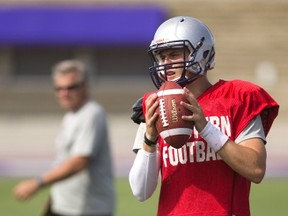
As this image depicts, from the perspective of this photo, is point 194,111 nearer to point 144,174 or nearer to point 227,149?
point 227,149

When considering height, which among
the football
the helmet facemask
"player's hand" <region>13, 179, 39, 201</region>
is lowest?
"player's hand" <region>13, 179, 39, 201</region>

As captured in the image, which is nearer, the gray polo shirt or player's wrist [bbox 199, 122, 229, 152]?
player's wrist [bbox 199, 122, 229, 152]

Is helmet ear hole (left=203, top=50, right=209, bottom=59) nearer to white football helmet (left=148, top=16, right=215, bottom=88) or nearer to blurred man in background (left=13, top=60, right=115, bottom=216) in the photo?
white football helmet (left=148, top=16, right=215, bottom=88)

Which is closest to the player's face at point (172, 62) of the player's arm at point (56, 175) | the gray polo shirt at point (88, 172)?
the player's arm at point (56, 175)

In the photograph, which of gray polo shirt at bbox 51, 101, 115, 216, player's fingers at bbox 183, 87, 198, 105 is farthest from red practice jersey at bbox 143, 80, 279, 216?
gray polo shirt at bbox 51, 101, 115, 216

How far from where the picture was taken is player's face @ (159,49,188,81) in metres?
4.11

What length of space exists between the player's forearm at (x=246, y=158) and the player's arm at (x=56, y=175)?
2.79 metres

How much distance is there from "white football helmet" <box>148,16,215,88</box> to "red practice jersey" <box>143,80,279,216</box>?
0.16 m

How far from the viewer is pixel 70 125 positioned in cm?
702

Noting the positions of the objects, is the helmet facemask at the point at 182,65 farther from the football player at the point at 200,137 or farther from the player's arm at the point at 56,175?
the player's arm at the point at 56,175

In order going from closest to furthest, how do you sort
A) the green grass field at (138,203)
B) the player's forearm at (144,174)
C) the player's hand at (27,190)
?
1. the player's forearm at (144,174)
2. the player's hand at (27,190)
3. the green grass field at (138,203)

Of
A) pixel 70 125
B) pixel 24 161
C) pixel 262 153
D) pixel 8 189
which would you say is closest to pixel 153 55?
pixel 262 153

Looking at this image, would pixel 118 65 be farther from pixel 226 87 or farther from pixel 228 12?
pixel 226 87

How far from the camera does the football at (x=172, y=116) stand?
12.9 ft
